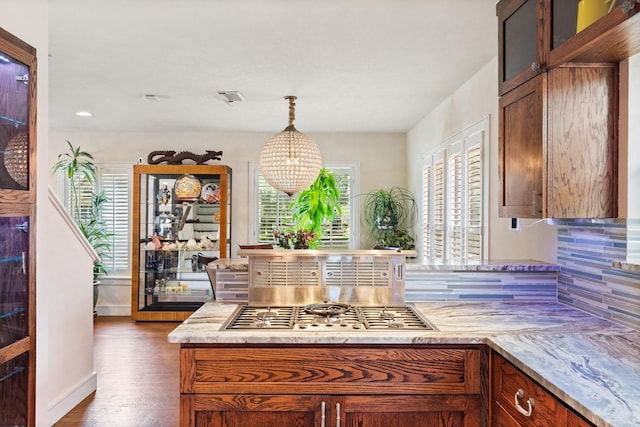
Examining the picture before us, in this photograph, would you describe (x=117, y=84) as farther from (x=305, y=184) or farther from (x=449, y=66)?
(x=449, y=66)

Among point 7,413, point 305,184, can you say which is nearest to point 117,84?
point 305,184

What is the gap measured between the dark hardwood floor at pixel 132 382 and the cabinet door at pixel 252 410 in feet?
4.67

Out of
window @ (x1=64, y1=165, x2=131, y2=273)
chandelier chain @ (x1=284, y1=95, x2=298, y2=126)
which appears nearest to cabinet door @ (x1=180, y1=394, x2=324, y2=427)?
chandelier chain @ (x1=284, y1=95, x2=298, y2=126)

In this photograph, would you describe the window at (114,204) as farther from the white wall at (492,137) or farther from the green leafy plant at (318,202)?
the white wall at (492,137)

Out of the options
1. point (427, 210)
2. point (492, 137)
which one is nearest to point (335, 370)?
point (492, 137)

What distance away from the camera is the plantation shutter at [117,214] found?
6676 mm

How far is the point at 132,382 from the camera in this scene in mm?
3986

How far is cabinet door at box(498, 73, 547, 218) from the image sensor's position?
2059 millimetres

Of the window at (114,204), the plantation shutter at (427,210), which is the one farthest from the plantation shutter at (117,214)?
the plantation shutter at (427,210)

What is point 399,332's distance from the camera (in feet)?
6.61

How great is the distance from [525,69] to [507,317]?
108cm

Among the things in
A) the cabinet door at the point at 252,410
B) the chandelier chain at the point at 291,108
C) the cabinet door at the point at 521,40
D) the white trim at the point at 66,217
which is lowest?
the cabinet door at the point at 252,410

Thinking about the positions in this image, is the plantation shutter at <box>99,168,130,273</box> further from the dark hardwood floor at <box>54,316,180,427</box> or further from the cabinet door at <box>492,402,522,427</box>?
→ the cabinet door at <box>492,402,522,427</box>

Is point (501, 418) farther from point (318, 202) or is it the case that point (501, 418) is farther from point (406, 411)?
point (318, 202)
